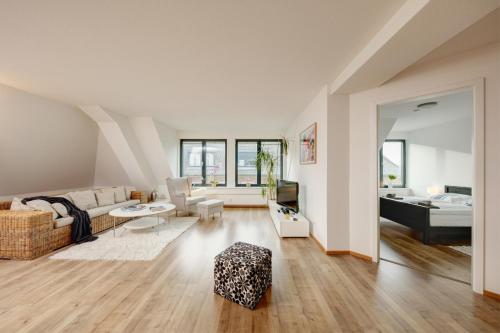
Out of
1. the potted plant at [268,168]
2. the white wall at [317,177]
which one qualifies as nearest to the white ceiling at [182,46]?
the white wall at [317,177]

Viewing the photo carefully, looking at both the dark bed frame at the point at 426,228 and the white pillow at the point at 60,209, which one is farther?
the white pillow at the point at 60,209

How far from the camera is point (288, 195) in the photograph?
4.49m

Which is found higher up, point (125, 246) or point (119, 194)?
point (119, 194)

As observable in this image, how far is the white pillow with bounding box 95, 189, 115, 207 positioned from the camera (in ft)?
15.2

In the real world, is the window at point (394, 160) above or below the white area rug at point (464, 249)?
above

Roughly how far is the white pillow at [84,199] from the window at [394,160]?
7.92 meters

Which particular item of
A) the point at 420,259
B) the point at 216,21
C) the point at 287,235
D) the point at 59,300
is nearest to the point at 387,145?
the point at 420,259

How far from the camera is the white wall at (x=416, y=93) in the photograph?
2008mm

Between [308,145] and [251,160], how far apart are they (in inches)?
129

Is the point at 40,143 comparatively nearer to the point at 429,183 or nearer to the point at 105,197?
the point at 105,197

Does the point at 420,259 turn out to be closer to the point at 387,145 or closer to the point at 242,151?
the point at 387,145

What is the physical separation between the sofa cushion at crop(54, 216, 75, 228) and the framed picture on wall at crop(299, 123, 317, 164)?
4473 millimetres

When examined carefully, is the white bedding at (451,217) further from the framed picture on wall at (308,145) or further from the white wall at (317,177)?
the framed picture on wall at (308,145)

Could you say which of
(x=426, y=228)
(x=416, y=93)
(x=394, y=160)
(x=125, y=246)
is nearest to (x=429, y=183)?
(x=394, y=160)
